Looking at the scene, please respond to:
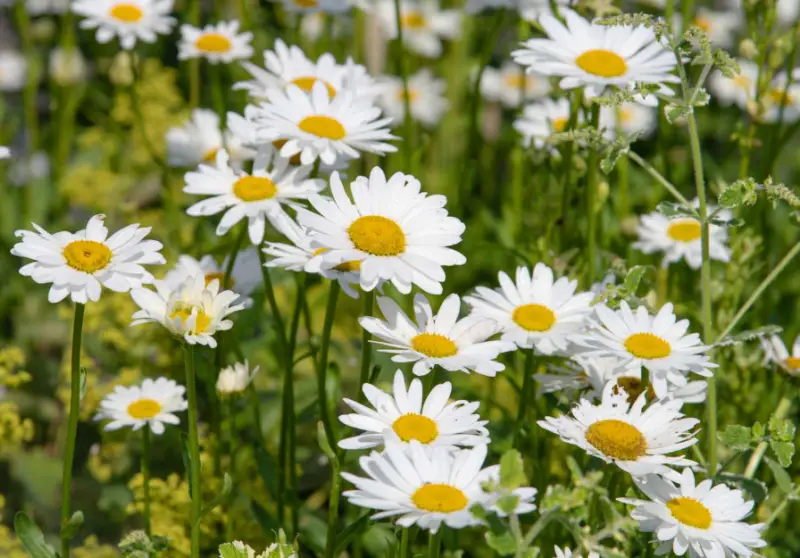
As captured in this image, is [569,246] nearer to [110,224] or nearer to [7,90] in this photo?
[110,224]

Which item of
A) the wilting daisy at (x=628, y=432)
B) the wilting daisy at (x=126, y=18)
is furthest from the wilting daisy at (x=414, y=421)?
the wilting daisy at (x=126, y=18)

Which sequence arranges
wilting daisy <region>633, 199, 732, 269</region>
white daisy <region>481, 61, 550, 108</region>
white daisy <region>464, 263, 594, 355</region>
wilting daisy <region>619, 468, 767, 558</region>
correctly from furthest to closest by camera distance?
1. white daisy <region>481, 61, 550, 108</region>
2. wilting daisy <region>633, 199, 732, 269</region>
3. white daisy <region>464, 263, 594, 355</region>
4. wilting daisy <region>619, 468, 767, 558</region>

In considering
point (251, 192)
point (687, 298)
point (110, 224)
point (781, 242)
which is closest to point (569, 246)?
point (687, 298)

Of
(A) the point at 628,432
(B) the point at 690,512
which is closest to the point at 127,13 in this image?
(A) the point at 628,432

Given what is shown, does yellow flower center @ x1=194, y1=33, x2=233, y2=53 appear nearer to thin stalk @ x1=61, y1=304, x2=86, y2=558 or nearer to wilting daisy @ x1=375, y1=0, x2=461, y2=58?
thin stalk @ x1=61, y1=304, x2=86, y2=558

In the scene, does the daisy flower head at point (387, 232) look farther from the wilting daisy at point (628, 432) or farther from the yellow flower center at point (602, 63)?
the yellow flower center at point (602, 63)

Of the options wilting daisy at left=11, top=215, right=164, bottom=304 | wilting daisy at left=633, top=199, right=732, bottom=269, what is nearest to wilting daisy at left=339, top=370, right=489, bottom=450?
wilting daisy at left=11, top=215, right=164, bottom=304

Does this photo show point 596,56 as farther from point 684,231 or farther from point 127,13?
point 127,13
